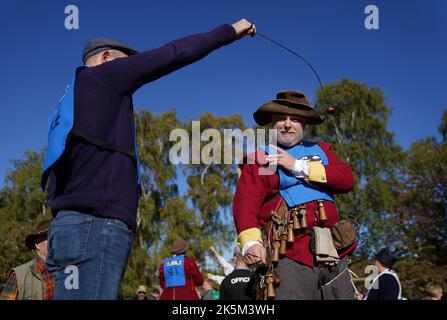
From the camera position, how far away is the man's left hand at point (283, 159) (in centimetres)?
413

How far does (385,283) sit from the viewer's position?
9031 mm

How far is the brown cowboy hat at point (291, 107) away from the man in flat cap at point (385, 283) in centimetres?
513

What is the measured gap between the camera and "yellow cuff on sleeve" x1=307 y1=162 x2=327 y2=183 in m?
4.13

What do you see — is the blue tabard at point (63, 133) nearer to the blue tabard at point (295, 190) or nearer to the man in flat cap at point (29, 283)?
the blue tabard at point (295, 190)

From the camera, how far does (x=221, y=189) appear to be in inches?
1353

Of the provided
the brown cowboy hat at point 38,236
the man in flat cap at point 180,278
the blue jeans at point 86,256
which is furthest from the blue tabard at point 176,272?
the blue jeans at point 86,256

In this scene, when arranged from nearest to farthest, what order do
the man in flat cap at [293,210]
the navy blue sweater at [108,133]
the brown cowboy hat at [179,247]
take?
the navy blue sweater at [108,133] < the man in flat cap at [293,210] < the brown cowboy hat at [179,247]

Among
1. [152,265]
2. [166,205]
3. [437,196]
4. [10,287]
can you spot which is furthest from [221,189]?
[10,287]

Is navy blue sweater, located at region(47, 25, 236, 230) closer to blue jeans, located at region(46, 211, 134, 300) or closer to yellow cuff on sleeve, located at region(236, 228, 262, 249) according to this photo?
blue jeans, located at region(46, 211, 134, 300)

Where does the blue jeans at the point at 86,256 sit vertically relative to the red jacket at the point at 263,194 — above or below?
below

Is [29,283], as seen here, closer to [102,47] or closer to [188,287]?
[102,47]

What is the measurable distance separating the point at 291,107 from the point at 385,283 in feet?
18.6

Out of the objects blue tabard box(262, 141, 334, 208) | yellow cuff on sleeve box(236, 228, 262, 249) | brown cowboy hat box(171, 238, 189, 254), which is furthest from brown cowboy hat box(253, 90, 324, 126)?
brown cowboy hat box(171, 238, 189, 254)

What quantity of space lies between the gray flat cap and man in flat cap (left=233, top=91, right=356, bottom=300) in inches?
60.5
